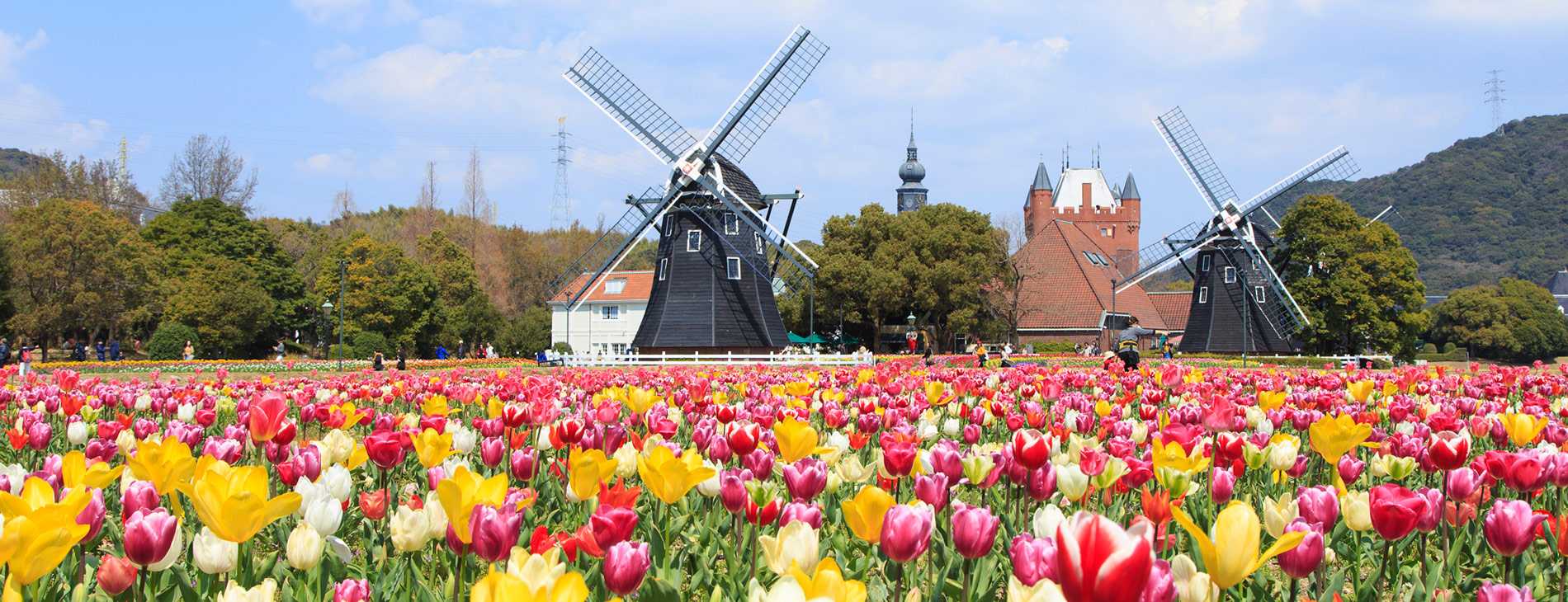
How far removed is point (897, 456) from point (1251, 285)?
46327 millimetres

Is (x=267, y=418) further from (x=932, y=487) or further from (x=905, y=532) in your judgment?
(x=905, y=532)

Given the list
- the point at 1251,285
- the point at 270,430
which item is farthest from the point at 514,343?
the point at 270,430

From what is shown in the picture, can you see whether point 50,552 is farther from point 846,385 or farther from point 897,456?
point 846,385

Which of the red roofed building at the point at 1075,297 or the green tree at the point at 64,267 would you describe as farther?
the red roofed building at the point at 1075,297

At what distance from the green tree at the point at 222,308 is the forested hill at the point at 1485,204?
398 ft

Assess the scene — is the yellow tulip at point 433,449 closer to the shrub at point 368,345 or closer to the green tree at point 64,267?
the green tree at point 64,267

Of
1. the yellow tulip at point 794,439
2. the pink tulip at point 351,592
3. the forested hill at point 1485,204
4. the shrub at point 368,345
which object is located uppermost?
the forested hill at point 1485,204

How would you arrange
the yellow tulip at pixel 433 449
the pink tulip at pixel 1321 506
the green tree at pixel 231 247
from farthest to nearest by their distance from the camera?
the green tree at pixel 231 247
the yellow tulip at pixel 433 449
the pink tulip at pixel 1321 506

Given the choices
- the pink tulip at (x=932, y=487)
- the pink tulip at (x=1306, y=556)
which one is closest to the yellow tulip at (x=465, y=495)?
the pink tulip at (x=932, y=487)

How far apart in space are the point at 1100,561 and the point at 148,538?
2068 millimetres

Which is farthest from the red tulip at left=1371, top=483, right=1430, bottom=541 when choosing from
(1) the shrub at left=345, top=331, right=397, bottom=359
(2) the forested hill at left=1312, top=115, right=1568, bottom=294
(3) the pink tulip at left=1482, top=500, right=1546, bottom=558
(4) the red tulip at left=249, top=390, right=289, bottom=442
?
(2) the forested hill at left=1312, top=115, right=1568, bottom=294

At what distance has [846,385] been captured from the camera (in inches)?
360

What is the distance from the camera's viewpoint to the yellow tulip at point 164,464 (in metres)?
2.96

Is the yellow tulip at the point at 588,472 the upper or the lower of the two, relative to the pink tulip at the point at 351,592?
upper
